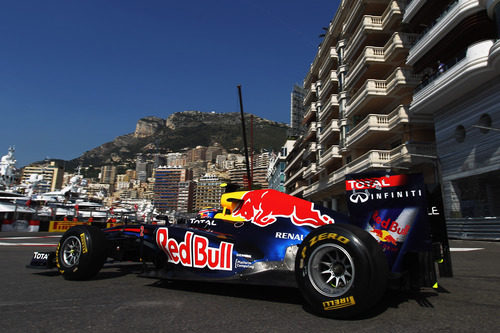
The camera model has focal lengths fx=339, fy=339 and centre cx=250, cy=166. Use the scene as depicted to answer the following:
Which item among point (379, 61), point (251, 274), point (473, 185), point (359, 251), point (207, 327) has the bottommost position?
point (207, 327)

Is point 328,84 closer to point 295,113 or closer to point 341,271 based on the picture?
point 341,271

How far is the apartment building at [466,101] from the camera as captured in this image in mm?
16328

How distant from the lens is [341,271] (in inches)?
120

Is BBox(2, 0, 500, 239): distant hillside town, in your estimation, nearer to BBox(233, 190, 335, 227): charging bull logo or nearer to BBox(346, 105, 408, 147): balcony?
BBox(346, 105, 408, 147): balcony

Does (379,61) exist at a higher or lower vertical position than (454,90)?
higher

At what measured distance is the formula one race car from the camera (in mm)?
2910

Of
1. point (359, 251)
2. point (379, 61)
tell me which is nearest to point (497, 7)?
point (379, 61)

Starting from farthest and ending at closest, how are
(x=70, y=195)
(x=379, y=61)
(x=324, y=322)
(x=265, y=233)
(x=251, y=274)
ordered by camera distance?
(x=70, y=195) < (x=379, y=61) < (x=265, y=233) < (x=251, y=274) < (x=324, y=322)

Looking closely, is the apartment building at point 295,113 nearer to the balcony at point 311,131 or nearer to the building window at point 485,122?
the balcony at point 311,131

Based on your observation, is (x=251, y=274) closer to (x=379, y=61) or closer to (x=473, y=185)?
(x=473, y=185)

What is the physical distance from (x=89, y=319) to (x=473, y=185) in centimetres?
2037

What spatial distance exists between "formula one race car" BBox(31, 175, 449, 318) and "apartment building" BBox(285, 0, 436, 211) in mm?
19207

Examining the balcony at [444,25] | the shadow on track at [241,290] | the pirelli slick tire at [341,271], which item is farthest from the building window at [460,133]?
the pirelli slick tire at [341,271]

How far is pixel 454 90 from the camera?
18234mm
